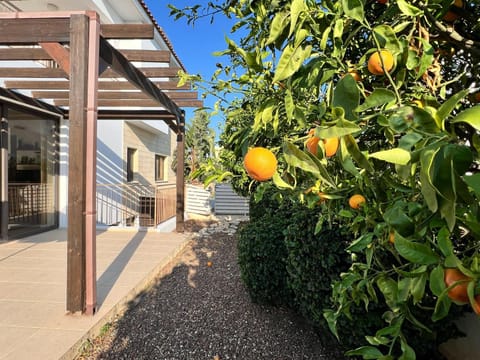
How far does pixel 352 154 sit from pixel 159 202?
726 cm

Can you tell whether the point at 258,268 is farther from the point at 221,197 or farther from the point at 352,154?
the point at 221,197

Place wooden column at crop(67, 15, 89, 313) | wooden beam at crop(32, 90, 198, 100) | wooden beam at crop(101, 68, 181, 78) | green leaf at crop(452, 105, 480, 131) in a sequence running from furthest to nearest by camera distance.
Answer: wooden beam at crop(32, 90, 198, 100) → wooden beam at crop(101, 68, 181, 78) → wooden column at crop(67, 15, 89, 313) → green leaf at crop(452, 105, 480, 131)

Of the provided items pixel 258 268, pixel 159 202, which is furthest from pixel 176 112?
pixel 258 268

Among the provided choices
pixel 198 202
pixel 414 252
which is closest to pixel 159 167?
pixel 198 202

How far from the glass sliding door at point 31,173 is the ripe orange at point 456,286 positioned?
7.12 meters

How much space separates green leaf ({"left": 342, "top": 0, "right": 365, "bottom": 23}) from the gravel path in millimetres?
2453

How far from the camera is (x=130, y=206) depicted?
910 cm

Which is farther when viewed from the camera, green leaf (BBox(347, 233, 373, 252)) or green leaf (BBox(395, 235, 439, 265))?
green leaf (BBox(347, 233, 373, 252))

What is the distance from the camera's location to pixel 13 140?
243 inches

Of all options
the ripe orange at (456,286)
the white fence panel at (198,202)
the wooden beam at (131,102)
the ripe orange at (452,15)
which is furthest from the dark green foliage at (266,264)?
the white fence panel at (198,202)

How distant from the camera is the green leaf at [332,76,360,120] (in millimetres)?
540

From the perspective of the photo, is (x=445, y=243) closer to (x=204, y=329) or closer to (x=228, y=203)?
(x=204, y=329)

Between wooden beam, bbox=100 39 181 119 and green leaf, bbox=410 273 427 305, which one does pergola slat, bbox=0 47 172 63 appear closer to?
wooden beam, bbox=100 39 181 119

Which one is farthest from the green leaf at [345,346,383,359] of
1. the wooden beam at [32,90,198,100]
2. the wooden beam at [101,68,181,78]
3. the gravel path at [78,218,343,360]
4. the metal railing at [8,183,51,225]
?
the metal railing at [8,183,51,225]
